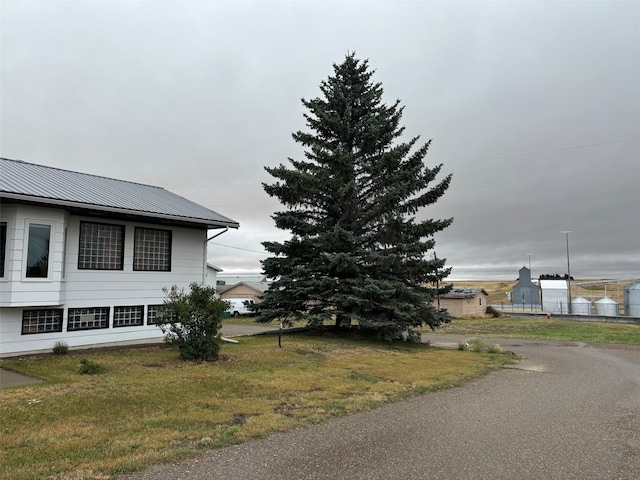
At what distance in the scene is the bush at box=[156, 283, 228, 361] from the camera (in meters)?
10.8

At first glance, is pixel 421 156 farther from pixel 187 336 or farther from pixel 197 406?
pixel 197 406

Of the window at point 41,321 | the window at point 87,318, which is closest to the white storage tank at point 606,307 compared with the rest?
the window at point 87,318

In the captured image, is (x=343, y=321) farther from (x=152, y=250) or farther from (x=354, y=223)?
(x=152, y=250)

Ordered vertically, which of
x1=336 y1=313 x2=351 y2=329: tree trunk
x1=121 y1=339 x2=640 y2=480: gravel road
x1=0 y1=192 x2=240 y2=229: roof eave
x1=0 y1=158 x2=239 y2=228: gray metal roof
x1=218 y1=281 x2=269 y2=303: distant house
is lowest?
x1=121 y1=339 x2=640 y2=480: gravel road

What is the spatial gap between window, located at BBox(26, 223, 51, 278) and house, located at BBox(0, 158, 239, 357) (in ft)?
0.07

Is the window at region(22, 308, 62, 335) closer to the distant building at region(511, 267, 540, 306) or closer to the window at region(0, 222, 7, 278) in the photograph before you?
the window at region(0, 222, 7, 278)

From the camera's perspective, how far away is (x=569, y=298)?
50000mm

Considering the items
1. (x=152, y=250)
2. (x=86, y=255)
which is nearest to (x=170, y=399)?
(x=86, y=255)

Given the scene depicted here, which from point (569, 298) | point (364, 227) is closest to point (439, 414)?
point (364, 227)

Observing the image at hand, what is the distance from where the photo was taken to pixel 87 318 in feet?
40.7

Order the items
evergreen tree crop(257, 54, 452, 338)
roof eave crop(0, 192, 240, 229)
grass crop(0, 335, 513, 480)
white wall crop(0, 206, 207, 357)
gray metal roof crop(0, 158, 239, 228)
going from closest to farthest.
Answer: grass crop(0, 335, 513, 480) < roof eave crop(0, 192, 240, 229) < white wall crop(0, 206, 207, 357) < gray metal roof crop(0, 158, 239, 228) < evergreen tree crop(257, 54, 452, 338)

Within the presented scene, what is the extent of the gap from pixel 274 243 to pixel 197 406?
37.5 ft

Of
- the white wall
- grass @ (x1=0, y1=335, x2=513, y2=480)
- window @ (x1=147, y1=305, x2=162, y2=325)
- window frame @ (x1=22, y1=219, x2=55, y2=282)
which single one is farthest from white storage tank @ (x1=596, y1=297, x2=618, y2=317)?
window frame @ (x1=22, y1=219, x2=55, y2=282)

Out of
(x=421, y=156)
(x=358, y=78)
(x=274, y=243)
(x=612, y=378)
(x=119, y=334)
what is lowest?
(x=612, y=378)
